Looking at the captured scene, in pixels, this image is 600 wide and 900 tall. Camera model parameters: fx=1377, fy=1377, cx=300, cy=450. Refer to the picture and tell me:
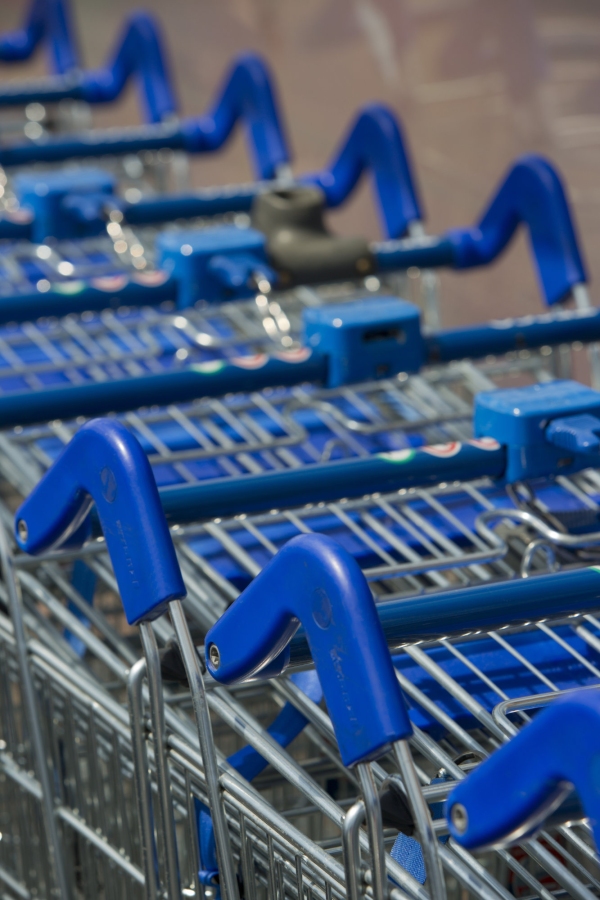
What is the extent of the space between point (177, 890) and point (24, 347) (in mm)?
1172

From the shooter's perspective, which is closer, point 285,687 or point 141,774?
point 141,774

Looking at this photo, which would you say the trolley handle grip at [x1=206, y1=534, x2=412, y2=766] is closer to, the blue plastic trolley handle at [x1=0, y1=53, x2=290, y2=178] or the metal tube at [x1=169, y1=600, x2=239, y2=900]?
the metal tube at [x1=169, y1=600, x2=239, y2=900]

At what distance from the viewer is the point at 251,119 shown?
2.76m

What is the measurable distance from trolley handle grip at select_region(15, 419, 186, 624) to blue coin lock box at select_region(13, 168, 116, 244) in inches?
46.9

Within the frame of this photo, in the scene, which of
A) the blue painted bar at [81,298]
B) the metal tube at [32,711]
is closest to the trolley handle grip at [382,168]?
the blue painted bar at [81,298]

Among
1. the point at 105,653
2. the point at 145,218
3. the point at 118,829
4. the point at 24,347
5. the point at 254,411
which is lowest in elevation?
the point at 118,829

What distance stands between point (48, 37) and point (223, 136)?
3.39 ft

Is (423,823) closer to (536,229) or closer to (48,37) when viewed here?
(536,229)

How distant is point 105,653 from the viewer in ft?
4.34

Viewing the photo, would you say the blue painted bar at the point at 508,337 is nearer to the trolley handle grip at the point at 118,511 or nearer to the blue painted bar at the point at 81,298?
the blue painted bar at the point at 81,298

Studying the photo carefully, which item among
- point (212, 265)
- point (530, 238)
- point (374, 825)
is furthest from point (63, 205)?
point (374, 825)

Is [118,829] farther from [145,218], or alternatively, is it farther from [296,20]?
[296,20]

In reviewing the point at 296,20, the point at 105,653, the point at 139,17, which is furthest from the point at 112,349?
the point at 296,20

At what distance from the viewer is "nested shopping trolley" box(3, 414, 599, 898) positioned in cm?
88
